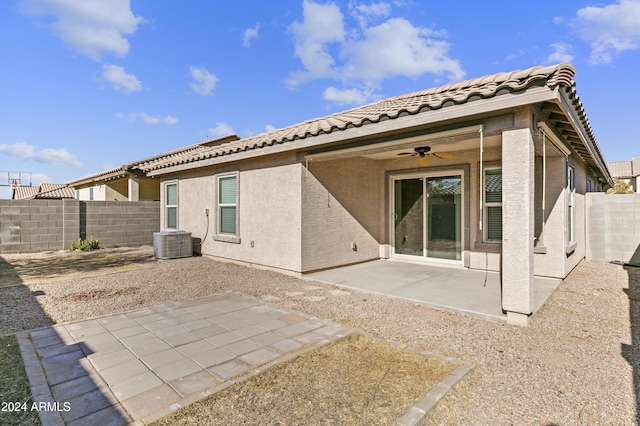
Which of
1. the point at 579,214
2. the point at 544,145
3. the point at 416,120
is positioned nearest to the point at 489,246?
the point at 544,145

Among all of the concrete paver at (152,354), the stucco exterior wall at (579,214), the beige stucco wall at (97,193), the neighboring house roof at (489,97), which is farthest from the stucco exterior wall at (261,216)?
the beige stucco wall at (97,193)

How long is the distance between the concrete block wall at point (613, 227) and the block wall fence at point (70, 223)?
1689cm

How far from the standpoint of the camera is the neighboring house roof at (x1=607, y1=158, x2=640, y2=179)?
33.0 m

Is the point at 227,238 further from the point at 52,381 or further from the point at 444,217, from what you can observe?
the point at 52,381

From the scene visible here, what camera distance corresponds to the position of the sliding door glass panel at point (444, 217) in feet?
27.9

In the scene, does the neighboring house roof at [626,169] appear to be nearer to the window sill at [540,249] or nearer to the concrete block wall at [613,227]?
the concrete block wall at [613,227]

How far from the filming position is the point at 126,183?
63.9 feet

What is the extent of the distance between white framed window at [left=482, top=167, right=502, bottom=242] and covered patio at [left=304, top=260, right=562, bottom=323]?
93 cm

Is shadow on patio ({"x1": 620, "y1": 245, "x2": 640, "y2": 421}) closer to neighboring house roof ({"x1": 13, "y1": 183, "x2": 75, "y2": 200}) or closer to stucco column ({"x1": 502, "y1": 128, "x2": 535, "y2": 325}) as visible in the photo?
stucco column ({"x1": 502, "y1": 128, "x2": 535, "y2": 325})

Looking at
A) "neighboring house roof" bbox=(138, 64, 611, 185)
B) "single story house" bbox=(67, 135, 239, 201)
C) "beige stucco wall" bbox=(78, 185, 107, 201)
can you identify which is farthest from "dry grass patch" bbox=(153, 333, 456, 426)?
"beige stucco wall" bbox=(78, 185, 107, 201)

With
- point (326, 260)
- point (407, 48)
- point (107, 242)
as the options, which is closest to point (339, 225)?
point (326, 260)

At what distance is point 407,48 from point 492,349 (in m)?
12.4

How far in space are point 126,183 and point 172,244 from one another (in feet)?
38.2

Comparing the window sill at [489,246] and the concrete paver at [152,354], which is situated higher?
the window sill at [489,246]
